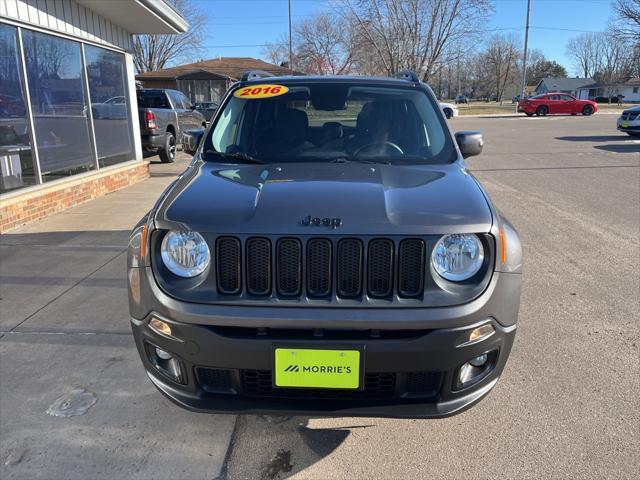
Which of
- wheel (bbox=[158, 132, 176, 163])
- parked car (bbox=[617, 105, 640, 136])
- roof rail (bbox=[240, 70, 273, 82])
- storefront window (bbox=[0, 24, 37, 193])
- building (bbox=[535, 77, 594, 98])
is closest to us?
roof rail (bbox=[240, 70, 273, 82])

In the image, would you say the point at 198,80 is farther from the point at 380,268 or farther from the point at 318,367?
the point at 318,367

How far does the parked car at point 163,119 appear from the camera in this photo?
12.6 m

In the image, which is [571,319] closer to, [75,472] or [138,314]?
[138,314]

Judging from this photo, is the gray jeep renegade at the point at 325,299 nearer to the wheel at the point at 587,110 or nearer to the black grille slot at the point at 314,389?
the black grille slot at the point at 314,389

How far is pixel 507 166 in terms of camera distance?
41.7 ft

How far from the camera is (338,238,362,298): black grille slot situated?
6.94ft

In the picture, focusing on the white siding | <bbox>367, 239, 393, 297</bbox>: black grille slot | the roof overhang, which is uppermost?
the roof overhang

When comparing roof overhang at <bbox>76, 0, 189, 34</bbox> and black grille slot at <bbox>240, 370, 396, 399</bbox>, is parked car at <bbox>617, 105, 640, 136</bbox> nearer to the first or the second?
roof overhang at <bbox>76, 0, 189, 34</bbox>

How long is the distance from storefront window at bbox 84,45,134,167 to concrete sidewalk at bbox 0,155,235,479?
16.5ft

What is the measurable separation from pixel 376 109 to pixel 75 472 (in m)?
2.79

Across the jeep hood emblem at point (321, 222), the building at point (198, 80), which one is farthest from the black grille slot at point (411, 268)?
the building at point (198, 80)

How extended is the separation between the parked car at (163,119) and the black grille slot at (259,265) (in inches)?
447

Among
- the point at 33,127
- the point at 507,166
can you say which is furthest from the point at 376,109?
the point at 507,166

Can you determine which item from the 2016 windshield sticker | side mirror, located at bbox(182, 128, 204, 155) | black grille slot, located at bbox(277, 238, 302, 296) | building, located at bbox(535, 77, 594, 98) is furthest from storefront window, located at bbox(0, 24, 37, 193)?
building, located at bbox(535, 77, 594, 98)
